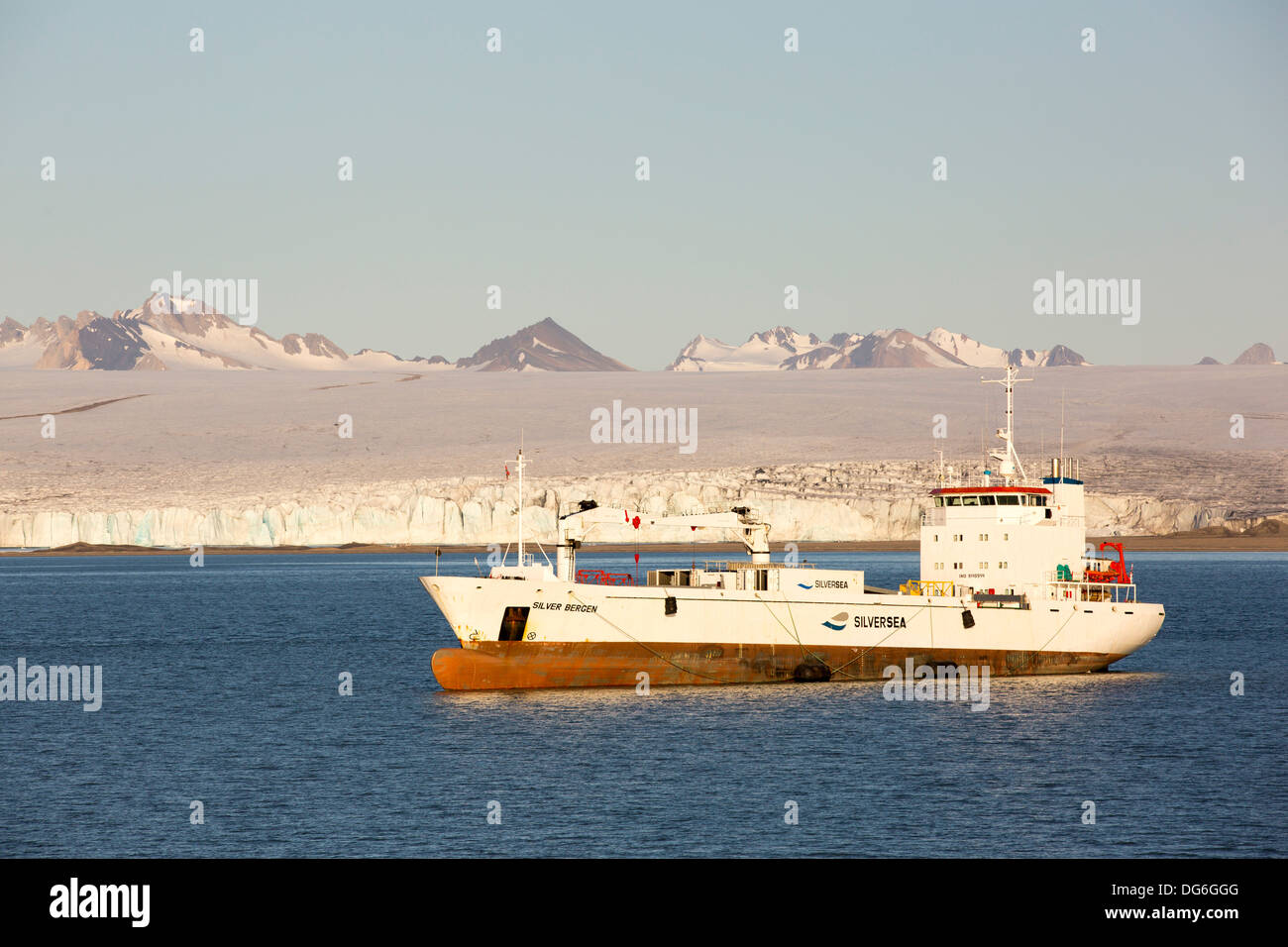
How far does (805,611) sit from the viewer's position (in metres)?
43.8

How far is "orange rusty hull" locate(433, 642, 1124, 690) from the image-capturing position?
1667 inches

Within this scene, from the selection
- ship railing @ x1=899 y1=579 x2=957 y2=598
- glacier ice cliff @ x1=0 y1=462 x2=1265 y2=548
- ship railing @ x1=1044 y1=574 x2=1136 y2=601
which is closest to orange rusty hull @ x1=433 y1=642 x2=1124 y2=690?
ship railing @ x1=899 y1=579 x2=957 y2=598

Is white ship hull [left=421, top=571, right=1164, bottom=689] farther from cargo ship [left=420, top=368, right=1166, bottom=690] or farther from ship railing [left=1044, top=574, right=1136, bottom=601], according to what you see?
ship railing [left=1044, top=574, right=1136, bottom=601]

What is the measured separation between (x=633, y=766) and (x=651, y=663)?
1204 centimetres

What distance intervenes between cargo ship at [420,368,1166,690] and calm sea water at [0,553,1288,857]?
44.7 inches

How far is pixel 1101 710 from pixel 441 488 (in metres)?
122

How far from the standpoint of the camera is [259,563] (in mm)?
156375

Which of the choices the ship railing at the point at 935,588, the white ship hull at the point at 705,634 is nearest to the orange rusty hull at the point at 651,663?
the white ship hull at the point at 705,634

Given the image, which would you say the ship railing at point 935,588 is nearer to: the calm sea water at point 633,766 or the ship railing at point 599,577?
the calm sea water at point 633,766

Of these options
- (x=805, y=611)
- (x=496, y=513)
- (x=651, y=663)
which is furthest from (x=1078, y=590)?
(x=496, y=513)

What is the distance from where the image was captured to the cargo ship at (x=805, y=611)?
42.0m
